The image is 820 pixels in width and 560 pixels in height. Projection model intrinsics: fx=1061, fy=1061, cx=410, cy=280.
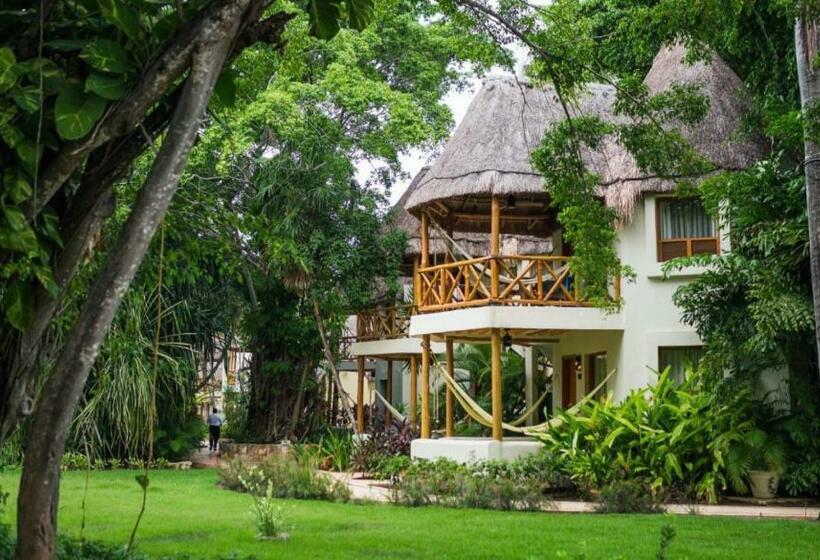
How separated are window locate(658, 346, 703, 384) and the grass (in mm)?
3504

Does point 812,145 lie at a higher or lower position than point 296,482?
higher

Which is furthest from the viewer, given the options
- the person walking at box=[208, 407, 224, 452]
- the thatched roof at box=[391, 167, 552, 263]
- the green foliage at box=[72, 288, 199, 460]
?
the person walking at box=[208, 407, 224, 452]

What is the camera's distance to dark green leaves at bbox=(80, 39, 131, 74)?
3572mm

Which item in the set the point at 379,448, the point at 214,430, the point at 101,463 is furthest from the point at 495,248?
the point at 214,430

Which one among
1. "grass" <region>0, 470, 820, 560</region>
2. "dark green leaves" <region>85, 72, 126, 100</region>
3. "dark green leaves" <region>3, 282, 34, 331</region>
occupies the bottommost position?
"grass" <region>0, 470, 820, 560</region>

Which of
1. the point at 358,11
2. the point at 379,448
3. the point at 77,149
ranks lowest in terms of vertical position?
the point at 379,448

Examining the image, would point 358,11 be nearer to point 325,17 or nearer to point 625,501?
point 325,17

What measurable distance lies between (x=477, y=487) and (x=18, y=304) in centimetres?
705

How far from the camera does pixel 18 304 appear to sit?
12.2 ft

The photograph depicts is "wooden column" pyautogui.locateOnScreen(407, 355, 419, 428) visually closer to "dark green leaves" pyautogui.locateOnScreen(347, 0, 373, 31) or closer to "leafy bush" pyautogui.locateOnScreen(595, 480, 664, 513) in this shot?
"leafy bush" pyautogui.locateOnScreen(595, 480, 664, 513)

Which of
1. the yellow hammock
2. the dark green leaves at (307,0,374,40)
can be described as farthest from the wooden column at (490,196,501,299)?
the dark green leaves at (307,0,374,40)

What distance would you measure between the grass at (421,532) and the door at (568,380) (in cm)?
526

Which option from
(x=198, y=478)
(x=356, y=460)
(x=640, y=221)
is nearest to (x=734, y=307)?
(x=640, y=221)

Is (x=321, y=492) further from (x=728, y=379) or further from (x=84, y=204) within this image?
(x=84, y=204)
